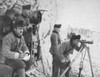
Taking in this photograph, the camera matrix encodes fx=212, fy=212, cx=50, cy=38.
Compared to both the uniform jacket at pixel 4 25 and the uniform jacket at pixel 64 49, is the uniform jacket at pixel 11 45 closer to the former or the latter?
the uniform jacket at pixel 4 25

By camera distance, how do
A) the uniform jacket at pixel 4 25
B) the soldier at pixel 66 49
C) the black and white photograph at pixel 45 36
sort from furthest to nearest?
the soldier at pixel 66 49
the uniform jacket at pixel 4 25
the black and white photograph at pixel 45 36

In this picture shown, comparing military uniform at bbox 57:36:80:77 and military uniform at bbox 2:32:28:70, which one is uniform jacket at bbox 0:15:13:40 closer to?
military uniform at bbox 2:32:28:70

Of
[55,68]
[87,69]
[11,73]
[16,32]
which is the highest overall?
[16,32]

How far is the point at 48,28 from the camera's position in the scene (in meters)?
6.42

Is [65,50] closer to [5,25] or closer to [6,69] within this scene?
[5,25]

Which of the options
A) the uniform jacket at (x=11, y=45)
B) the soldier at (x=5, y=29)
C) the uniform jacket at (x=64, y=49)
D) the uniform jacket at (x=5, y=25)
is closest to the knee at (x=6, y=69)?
the soldier at (x=5, y=29)

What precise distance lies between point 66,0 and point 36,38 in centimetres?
354

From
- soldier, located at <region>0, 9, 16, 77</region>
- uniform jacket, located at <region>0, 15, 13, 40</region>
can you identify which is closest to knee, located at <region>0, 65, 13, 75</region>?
soldier, located at <region>0, 9, 16, 77</region>

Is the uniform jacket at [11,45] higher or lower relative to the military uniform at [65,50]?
higher

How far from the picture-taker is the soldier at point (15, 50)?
305 cm

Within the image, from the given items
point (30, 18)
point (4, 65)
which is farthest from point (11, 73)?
point (30, 18)

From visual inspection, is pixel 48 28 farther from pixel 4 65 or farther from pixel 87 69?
pixel 4 65

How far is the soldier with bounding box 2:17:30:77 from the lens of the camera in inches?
120

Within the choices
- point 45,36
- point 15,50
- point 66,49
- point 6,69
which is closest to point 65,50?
point 66,49
